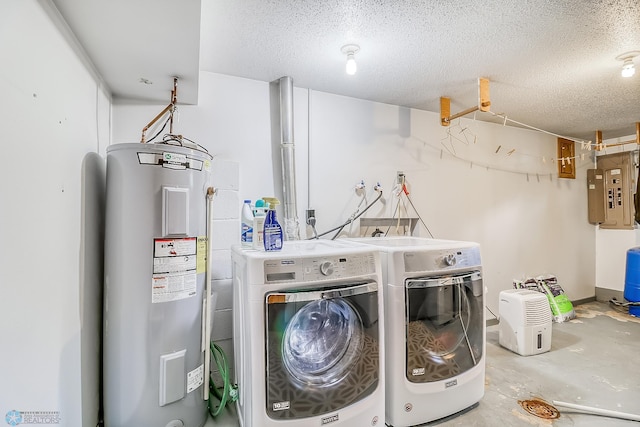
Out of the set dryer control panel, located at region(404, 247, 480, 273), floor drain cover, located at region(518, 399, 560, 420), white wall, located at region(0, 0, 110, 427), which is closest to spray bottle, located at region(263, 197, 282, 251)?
dryer control panel, located at region(404, 247, 480, 273)

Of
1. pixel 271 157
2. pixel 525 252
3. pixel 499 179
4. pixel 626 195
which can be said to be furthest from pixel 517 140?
pixel 271 157

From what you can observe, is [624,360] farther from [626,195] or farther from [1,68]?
[1,68]

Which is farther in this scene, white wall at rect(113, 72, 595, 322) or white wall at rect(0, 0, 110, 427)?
white wall at rect(113, 72, 595, 322)

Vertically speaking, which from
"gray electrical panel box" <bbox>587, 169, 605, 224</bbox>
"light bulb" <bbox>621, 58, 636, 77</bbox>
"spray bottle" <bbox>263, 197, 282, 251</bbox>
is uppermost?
"light bulb" <bbox>621, 58, 636, 77</bbox>

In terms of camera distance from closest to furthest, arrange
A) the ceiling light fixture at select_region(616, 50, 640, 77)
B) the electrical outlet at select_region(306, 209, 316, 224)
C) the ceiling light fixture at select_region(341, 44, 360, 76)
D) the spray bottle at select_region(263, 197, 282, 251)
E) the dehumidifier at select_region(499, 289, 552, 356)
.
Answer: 1. the spray bottle at select_region(263, 197, 282, 251)
2. the ceiling light fixture at select_region(341, 44, 360, 76)
3. the ceiling light fixture at select_region(616, 50, 640, 77)
4. the electrical outlet at select_region(306, 209, 316, 224)
5. the dehumidifier at select_region(499, 289, 552, 356)

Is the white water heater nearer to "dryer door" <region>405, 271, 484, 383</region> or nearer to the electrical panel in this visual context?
"dryer door" <region>405, 271, 484, 383</region>

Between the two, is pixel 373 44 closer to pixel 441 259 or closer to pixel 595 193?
pixel 441 259

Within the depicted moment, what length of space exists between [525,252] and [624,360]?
58.1 inches

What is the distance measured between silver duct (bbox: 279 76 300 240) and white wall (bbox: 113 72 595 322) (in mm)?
144

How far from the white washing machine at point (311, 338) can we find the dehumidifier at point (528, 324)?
1.84 metres

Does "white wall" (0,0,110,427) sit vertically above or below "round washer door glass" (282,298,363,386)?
above

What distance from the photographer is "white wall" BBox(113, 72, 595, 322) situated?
243 centimetres

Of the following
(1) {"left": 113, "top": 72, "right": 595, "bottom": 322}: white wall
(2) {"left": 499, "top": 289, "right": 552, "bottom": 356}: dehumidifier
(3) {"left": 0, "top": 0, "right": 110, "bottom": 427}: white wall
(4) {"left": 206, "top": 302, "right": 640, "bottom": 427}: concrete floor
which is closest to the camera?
(3) {"left": 0, "top": 0, "right": 110, "bottom": 427}: white wall

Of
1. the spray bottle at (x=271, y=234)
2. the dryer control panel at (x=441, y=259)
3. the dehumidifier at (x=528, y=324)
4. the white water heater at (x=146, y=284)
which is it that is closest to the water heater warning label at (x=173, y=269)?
the white water heater at (x=146, y=284)
